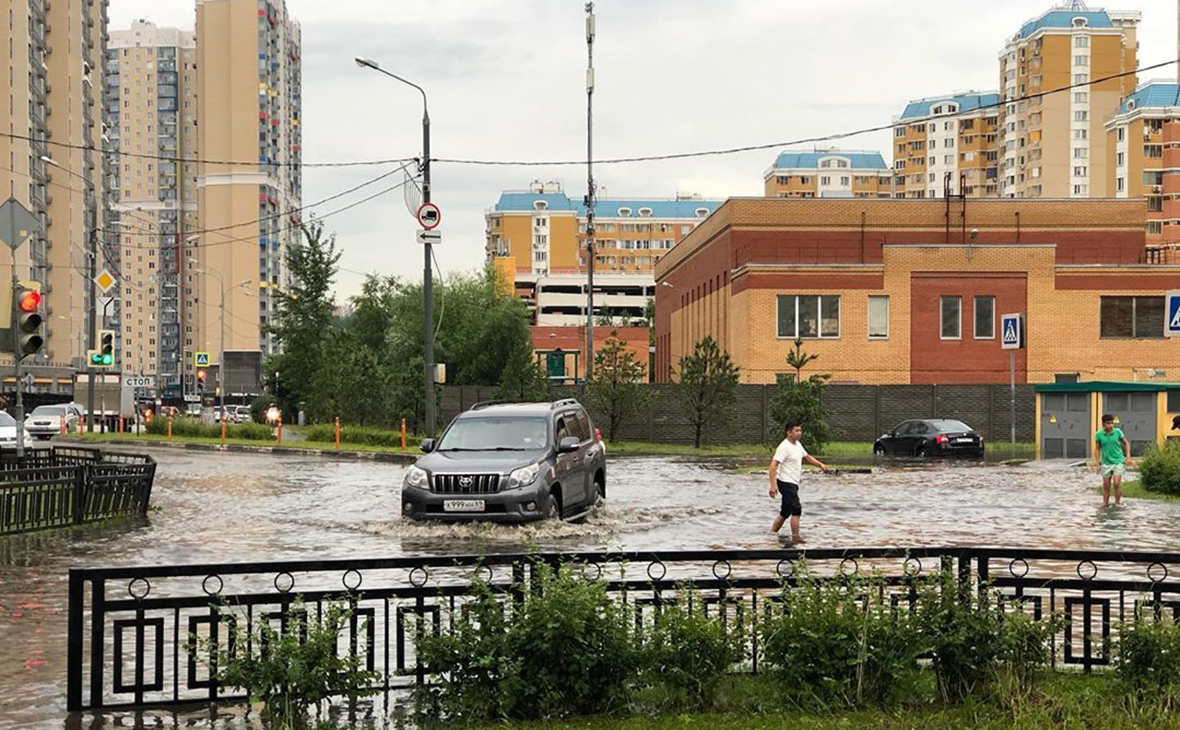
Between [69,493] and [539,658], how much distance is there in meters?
13.8

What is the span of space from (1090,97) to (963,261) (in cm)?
10086

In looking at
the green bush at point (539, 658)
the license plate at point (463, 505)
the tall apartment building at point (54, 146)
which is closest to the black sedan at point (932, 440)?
the license plate at point (463, 505)

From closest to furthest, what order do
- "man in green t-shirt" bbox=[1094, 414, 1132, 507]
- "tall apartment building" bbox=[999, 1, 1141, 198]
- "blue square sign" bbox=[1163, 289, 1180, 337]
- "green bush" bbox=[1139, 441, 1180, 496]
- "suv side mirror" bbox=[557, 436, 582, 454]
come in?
"blue square sign" bbox=[1163, 289, 1180, 337] → "suv side mirror" bbox=[557, 436, 582, 454] → "man in green t-shirt" bbox=[1094, 414, 1132, 507] → "green bush" bbox=[1139, 441, 1180, 496] → "tall apartment building" bbox=[999, 1, 1141, 198]

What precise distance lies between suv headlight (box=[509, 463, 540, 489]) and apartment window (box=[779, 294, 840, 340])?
41.3 metres

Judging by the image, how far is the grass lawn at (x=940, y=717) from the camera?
733 cm

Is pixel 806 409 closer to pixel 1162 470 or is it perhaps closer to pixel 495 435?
pixel 1162 470

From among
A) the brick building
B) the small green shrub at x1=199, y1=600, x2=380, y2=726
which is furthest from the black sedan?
the small green shrub at x1=199, y1=600, x2=380, y2=726

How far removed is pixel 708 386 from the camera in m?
49.1

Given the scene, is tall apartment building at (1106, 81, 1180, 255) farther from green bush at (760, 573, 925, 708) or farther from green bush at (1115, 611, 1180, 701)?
green bush at (760, 573, 925, 708)

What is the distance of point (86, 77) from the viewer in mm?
124562

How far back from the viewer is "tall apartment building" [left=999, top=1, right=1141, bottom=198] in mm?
147000

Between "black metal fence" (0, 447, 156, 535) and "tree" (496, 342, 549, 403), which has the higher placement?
"tree" (496, 342, 549, 403)

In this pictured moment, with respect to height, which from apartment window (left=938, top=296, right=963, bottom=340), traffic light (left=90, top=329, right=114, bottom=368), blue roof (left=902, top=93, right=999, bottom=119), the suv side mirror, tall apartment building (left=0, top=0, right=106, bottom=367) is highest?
→ blue roof (left=902, top=93, right=999, bottom=119)

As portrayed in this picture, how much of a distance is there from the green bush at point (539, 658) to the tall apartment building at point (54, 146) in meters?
106
